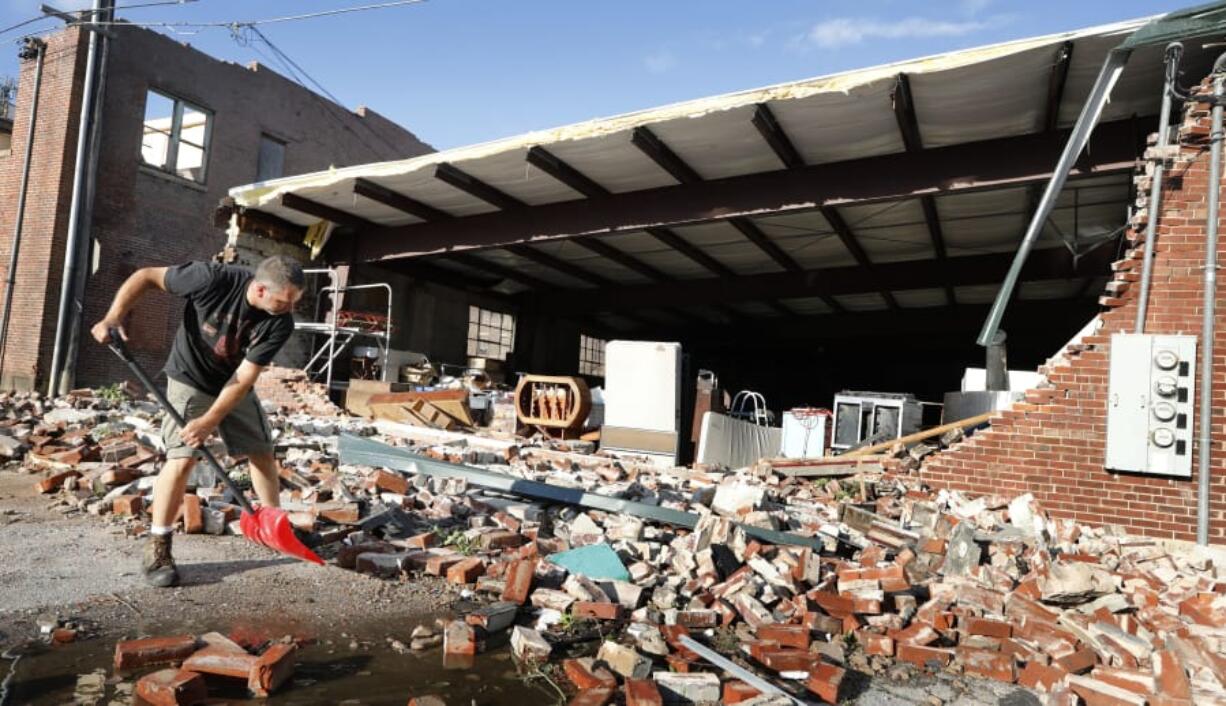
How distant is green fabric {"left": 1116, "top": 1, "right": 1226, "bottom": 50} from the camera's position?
5.21 meters

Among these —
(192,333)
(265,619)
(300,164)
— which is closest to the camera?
(265,619)

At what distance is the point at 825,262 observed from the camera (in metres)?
12.8

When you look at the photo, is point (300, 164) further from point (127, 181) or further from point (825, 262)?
point (825, 262)

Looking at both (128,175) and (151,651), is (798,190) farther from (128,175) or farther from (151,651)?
(128,175)

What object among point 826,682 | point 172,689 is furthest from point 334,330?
point 826,682

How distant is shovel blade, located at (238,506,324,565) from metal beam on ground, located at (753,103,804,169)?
226 inches

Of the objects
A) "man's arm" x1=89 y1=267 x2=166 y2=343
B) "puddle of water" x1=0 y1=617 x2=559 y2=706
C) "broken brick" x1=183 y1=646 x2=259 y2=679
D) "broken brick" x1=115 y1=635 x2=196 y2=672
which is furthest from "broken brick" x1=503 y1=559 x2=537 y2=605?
"man's arm" x1=89 y1=267 x2=166 y2=343

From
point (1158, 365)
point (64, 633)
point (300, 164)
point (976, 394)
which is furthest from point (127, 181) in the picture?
point (1158, 365)

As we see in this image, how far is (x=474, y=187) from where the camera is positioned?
10055 millimetres

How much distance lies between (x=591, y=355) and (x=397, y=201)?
9.46 m

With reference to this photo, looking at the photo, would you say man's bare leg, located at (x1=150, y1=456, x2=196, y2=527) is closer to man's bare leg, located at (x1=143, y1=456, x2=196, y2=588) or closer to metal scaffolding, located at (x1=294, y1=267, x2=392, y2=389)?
man's bare leg, located at (x1=143, y1=456, x2=196, y2=588)

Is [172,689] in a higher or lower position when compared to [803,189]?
lower

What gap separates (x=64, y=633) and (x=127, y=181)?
15.5m

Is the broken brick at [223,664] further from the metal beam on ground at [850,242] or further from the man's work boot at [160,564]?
the metal beam on ground at [850,242]
